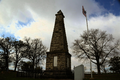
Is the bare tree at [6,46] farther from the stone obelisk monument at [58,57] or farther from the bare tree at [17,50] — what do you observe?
the stone obelisk monument at [58,57]

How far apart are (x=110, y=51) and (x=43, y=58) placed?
21.1 metres

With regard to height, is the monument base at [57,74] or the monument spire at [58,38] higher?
the monument spire at [58,38]

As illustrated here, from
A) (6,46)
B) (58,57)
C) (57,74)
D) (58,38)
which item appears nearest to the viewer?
(57,74)

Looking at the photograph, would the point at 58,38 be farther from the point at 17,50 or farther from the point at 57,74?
the point at 17,50

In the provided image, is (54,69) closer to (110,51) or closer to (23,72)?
(23,72)

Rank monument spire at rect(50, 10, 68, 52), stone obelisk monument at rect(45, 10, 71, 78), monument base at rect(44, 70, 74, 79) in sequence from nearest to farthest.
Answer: monument base at rect(44, 70, 74, 79) → stone obelisk monument at rect(45, 10, 71, 78) → monument spire at rect(50, 10, 68, 52)

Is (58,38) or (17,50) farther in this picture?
(17,50)

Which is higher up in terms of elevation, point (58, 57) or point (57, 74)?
point (58, 57)

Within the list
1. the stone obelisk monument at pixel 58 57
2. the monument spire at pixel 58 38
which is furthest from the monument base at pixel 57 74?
the monument spire at pixel 58 38

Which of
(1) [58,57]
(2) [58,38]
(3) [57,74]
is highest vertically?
(2) [58,38]

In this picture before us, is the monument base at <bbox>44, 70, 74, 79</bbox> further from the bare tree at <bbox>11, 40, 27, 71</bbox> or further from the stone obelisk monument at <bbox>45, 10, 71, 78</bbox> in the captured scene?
the bare tree at <bbox>11, 40, 27, 71</bbox>

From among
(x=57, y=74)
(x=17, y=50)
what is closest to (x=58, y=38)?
(x=57, y=74)

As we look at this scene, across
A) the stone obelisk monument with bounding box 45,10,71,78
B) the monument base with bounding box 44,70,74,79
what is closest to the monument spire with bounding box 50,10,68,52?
the stone obelisk monument with bounding box 45,10,71,78

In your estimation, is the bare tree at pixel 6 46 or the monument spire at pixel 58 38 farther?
the bare tree at pixel 6 46
